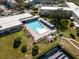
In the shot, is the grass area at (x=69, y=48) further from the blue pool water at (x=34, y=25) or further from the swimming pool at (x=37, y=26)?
the blue pool water at (x=34, y=25)

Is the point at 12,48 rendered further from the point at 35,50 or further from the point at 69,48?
the point at 69,48

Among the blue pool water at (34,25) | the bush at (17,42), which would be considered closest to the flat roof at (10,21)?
the blue pool water at (34,25)

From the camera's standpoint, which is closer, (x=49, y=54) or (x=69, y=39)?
(x=49, y=54)

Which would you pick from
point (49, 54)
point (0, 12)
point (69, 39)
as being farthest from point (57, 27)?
point (0, 12)

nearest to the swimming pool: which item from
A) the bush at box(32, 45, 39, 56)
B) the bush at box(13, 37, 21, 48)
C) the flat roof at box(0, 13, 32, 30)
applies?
the flat roof at box(0, 13, 32, 30)

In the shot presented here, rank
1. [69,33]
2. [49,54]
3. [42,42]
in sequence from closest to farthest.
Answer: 1. [49,54]
2. [42,42]
3. [69,33]

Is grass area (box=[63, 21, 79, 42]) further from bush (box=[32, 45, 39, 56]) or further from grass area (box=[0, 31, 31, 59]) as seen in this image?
bush (box=[32, 45, 39, 56])

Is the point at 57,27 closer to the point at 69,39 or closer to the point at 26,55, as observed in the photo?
the point at 69,39
